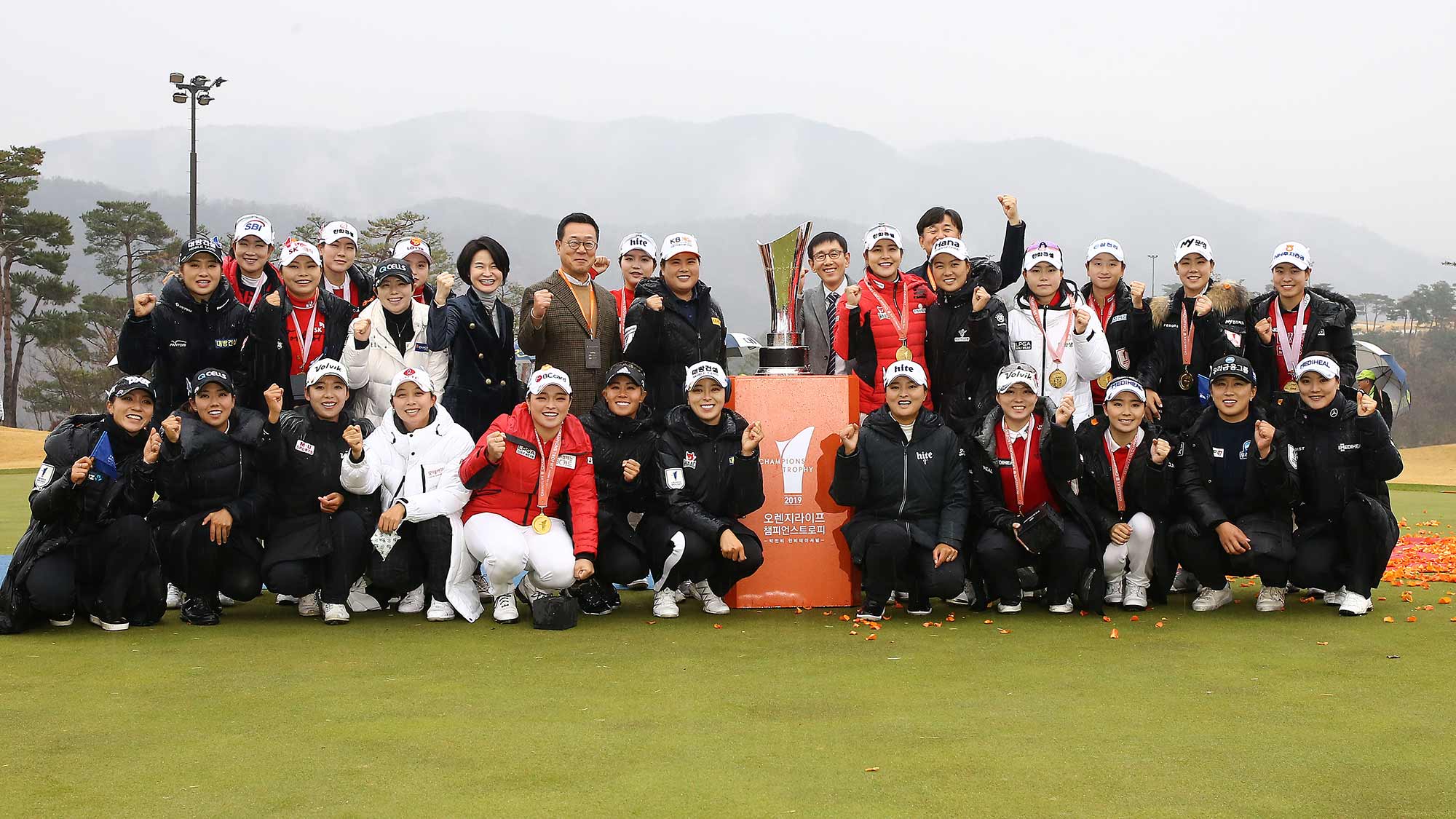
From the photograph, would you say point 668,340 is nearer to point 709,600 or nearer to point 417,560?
point 709,600

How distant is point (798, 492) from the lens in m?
6.92

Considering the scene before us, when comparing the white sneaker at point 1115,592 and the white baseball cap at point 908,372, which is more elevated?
the white baseball cap at point 908,372

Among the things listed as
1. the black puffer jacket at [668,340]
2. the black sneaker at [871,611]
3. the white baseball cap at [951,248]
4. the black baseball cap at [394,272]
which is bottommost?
the black sneaker at [871,611]

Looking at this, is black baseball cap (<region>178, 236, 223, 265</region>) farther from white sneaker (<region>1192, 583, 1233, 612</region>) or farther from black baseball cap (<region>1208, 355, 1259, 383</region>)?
white sneaker (<region>1192, 583, 1233, 612</region>)

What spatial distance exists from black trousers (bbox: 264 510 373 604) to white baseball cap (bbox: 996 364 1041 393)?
351 centimetres

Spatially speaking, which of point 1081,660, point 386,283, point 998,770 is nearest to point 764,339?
point 386,283

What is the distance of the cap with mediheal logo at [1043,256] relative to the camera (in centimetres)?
707

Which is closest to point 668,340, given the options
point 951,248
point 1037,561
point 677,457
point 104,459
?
point 677,457

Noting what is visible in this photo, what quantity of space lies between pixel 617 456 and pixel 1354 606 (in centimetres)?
393

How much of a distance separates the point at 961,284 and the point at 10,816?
5.33m

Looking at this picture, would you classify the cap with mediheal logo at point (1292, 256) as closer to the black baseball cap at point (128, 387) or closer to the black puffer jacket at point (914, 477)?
the black puffer jacket at point (914, 477)

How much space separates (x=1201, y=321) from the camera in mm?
7168

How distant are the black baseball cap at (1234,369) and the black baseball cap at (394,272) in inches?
178

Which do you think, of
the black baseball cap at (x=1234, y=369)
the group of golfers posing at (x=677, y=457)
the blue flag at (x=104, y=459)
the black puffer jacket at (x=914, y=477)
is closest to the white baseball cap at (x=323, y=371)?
the group of golfers posing at (x=677, y=457)
